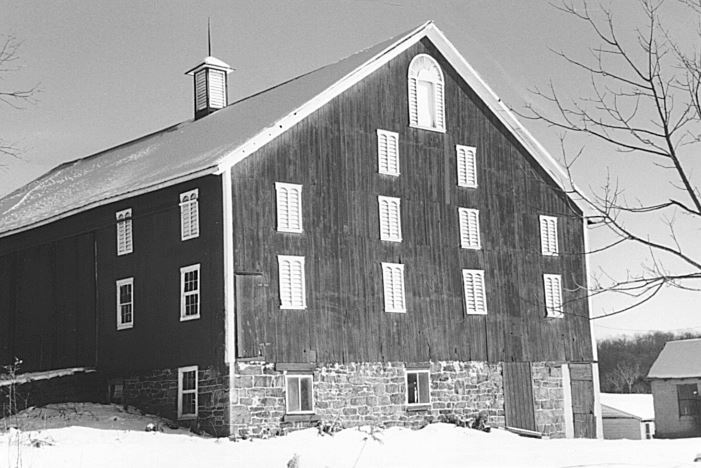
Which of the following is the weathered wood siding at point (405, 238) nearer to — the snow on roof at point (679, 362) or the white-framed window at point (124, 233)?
the white-framed window at point (124, 233)

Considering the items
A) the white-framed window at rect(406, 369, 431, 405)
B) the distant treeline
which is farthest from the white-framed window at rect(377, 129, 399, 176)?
the distant treeline

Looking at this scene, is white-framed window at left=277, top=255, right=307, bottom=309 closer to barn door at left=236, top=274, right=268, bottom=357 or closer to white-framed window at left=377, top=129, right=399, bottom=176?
barn door at left=236, top=274, right=268, bottom=357

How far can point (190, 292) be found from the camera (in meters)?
27.6

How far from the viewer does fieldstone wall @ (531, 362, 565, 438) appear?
3228 cm

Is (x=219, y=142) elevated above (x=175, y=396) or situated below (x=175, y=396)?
above

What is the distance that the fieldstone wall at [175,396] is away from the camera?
2612 centimetres

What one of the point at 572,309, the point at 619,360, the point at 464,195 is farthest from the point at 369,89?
the point at 619,360

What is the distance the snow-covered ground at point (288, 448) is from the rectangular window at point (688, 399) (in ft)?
73.4

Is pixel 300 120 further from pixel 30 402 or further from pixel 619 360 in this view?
pixel 619 360

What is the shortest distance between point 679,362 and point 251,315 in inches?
1172

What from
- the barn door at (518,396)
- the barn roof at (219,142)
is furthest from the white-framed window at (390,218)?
the barn door at (518,396)

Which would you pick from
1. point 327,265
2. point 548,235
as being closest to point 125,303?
point 327,265

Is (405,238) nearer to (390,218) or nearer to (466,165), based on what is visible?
(390,218)

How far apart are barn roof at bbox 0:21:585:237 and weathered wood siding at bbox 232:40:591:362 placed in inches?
14.2
